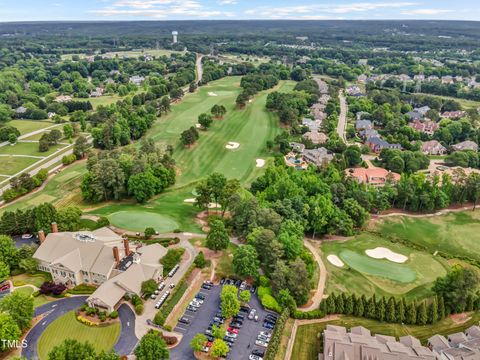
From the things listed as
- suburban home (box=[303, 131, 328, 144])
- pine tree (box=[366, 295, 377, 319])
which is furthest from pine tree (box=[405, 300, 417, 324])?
suburban home (box=[303, 131, 328, 144])

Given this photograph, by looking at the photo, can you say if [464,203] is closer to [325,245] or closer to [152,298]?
[325,245]

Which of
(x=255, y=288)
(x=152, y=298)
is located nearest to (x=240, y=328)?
(x=255, y=288)

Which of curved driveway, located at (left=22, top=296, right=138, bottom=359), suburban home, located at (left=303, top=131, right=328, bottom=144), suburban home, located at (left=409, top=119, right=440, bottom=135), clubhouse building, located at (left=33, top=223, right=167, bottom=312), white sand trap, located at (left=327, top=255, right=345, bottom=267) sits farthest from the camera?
suburban home, located at (left=409, top=119, right=440, bottom=135)

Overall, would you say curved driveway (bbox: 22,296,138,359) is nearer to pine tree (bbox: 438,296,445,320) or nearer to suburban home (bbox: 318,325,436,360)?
suburban home (bbox: 318,325,436,360)

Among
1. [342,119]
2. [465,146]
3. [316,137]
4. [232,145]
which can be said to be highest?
[342,119]

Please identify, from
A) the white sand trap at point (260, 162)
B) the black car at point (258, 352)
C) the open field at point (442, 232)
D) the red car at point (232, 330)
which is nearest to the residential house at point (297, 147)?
the white sand trap at point (260, 162)

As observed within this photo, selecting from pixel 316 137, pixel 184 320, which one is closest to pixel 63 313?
pixel 184 320

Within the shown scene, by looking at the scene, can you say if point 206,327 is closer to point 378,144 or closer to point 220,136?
point 220,136
